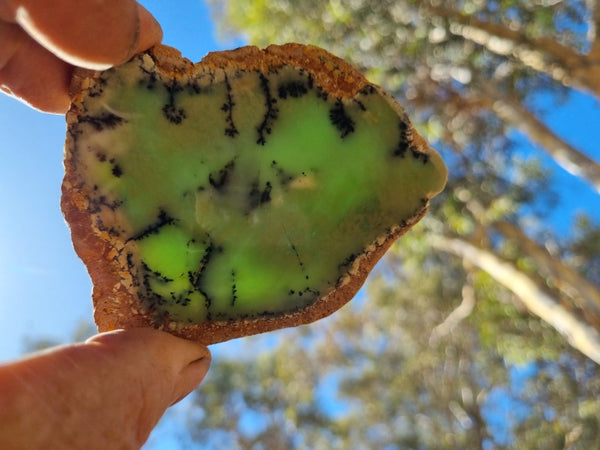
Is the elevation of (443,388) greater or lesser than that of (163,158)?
lesser

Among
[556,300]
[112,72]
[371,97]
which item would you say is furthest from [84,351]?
[556,300]

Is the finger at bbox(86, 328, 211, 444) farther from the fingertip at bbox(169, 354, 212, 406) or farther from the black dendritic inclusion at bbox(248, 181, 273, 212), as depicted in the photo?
the black dendritic inclusion at bbox(248, 181, 273, 212)

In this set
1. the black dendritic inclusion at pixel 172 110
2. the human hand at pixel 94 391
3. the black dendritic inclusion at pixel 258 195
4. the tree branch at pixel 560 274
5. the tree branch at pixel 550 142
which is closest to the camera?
the human hand at pixel 94 391

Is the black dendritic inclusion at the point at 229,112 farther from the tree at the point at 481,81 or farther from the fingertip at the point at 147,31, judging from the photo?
the tree at the point at 481,81

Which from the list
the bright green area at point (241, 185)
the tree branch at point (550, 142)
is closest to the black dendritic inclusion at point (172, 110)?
the bright green area at point (241, 185)

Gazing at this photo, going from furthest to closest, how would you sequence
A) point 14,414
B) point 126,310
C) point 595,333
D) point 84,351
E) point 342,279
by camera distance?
point 595,333 → point 342,279 → point 126,310 → point 84,351 → point 14,414

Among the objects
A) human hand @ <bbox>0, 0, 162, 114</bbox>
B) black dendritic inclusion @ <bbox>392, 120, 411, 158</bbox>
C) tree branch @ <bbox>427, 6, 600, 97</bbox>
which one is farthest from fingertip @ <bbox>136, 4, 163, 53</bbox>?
tree branch @ <bbox>427, 6, 600, 97</bbox>

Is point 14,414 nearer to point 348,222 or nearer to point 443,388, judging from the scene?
point 348,222
